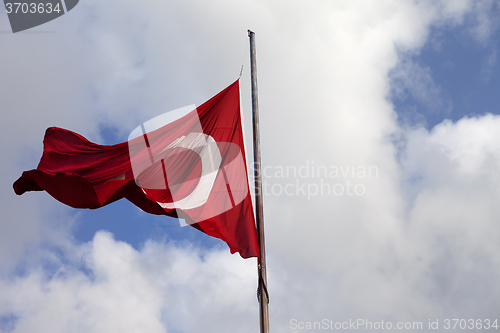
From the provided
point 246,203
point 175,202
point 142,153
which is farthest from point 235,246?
point 142,153

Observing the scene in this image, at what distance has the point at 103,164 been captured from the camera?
17250mm

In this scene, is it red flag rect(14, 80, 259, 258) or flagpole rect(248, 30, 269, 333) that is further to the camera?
red flag rect(14, 80, 259, 258)

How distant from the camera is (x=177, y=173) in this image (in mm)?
17031

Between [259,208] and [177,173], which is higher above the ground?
[177,173]

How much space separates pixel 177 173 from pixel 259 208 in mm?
3284

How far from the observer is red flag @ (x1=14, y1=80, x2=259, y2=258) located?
1570 centimetres

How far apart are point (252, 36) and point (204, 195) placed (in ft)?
23.5

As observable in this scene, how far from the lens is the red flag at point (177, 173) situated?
1570 cm

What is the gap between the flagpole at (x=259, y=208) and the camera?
14711mm

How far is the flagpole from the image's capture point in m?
14.7

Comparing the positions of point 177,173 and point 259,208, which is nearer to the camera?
point 259,208

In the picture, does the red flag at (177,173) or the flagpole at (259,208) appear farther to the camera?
the red flag at (177,173)

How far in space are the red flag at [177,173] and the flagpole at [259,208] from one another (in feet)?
1.38

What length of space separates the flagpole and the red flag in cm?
42
